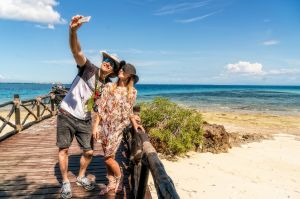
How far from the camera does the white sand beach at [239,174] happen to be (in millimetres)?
8602

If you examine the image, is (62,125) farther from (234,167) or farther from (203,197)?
(234,167)

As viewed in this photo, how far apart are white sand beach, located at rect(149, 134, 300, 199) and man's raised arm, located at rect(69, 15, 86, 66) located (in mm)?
5087

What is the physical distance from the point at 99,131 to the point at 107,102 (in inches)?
19.8

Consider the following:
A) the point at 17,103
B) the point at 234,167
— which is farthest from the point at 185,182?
the point at 17,103

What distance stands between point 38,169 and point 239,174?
6.64 m

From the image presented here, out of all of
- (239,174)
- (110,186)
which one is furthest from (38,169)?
(239,174)

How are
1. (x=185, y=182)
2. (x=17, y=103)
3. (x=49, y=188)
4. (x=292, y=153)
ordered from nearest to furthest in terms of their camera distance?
(x=49, y=188) < (x=185, y=182) < (x=17, y=103) < (x=292, y=153)

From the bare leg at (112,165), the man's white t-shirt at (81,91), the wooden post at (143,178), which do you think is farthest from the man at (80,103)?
the wooden post at (143,178)

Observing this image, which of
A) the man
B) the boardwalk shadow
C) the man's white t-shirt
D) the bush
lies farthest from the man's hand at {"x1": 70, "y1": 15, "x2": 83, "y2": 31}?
the bush

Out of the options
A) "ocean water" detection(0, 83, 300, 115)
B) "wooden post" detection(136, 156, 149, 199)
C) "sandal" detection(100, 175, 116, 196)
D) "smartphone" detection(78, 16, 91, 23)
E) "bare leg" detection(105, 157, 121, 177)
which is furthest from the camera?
"ocean water" detection(0, 83, 300, 115)

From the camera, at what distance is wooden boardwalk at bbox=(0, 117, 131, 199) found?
5023mm

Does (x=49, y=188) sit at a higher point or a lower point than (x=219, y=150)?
higher

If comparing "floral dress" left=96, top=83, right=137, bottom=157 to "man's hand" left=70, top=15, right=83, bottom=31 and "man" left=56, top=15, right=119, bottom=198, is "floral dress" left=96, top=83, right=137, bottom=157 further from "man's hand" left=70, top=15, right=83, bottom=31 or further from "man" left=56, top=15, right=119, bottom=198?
"man's hand" left=70, top=15, right=83, bottom=31

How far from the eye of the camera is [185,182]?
9.22 m
